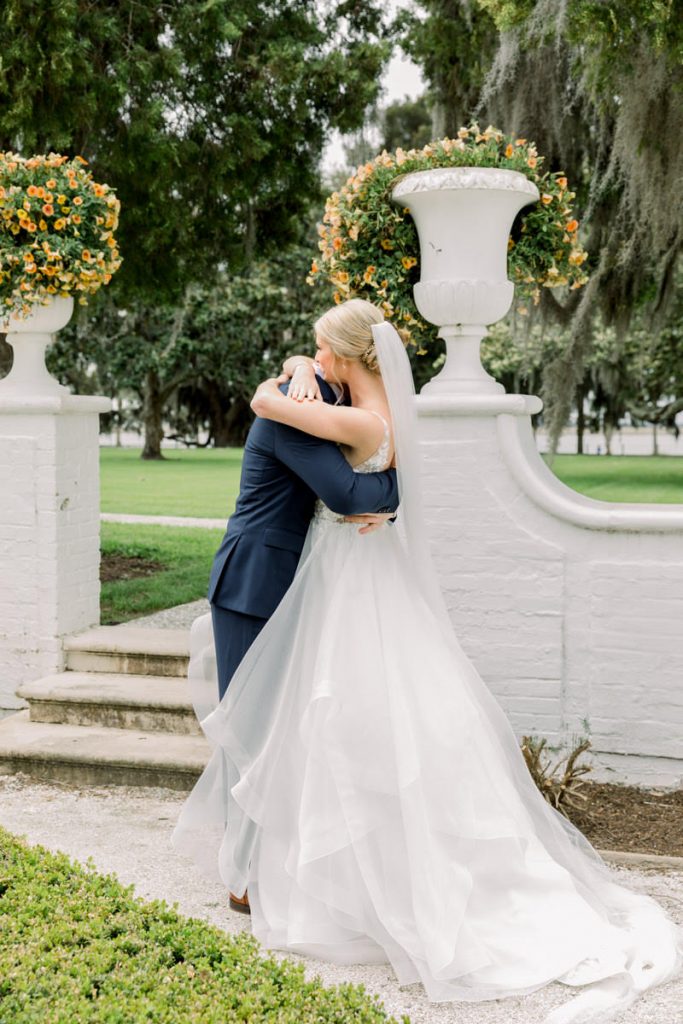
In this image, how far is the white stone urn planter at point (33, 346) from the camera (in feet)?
17.2

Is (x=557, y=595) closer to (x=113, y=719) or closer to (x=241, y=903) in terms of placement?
(x=241, y=903)

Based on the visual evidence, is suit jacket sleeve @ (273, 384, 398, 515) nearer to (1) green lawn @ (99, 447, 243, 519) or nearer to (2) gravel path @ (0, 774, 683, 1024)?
(2) gravel path @ (0, 774, 683, 1024)

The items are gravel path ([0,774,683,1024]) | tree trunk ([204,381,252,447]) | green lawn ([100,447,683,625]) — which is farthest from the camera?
tree trunk ([204,381,252,447])

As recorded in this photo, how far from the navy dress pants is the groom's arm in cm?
49

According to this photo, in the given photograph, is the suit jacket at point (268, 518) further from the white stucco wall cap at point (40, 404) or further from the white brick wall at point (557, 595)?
the white stucco wall cap at point (40, 404)

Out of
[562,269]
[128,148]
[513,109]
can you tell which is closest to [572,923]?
[562,269]

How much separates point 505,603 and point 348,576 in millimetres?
1428

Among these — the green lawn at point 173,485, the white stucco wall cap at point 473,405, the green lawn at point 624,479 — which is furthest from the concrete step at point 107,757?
the green lawn at point 624,479

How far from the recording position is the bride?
2.92 m

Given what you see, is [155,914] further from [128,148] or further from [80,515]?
[128,148]

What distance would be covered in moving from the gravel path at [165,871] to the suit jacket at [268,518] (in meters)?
0.97

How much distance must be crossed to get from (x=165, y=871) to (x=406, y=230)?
2.77 meters

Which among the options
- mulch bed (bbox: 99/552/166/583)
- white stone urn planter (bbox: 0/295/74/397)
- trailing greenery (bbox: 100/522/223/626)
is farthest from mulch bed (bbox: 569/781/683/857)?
mulch bed (bbox: 99/552/166/583)

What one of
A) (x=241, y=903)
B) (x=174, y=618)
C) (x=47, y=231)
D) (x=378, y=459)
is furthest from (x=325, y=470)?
(x=174, y=618)
